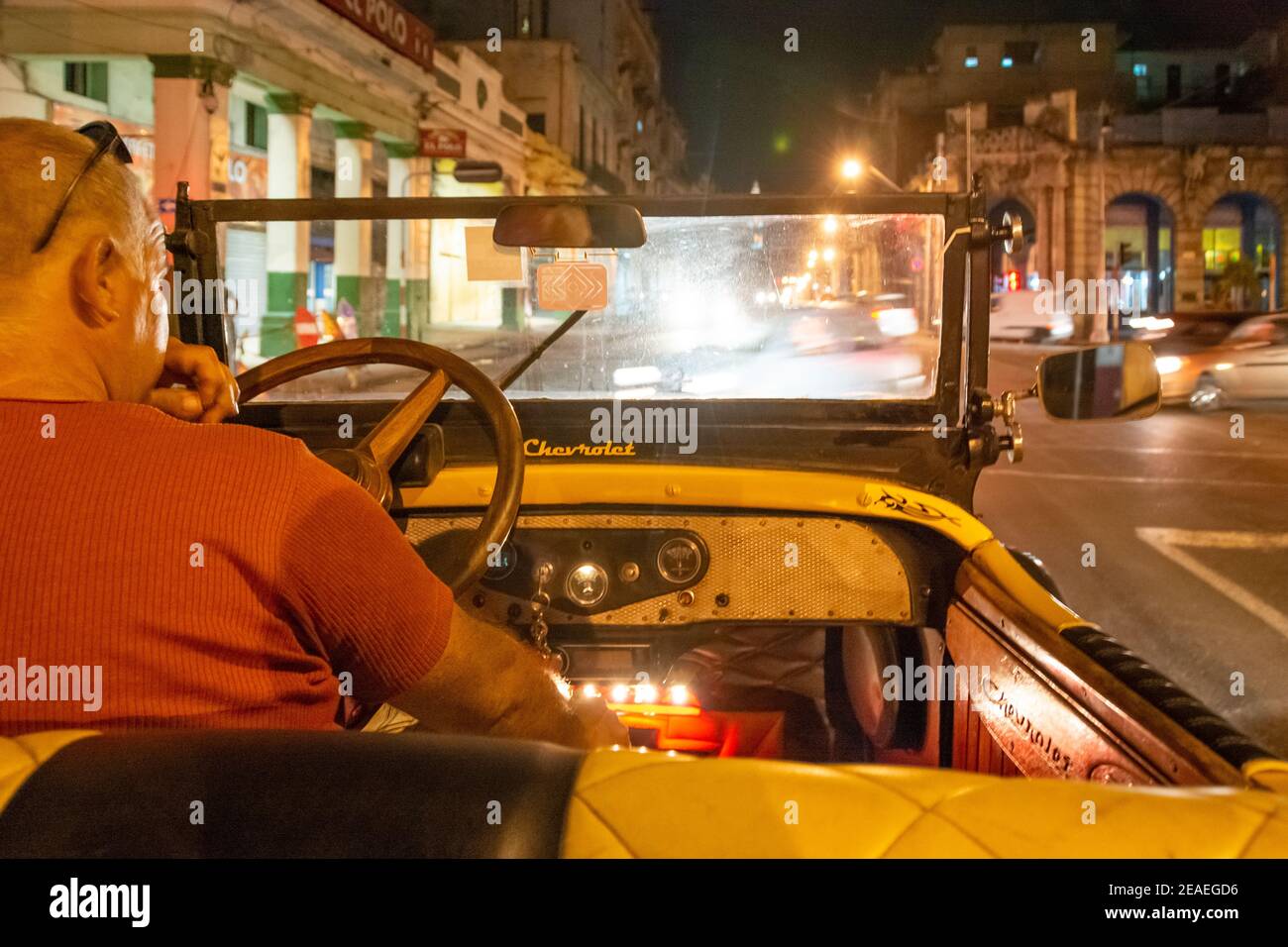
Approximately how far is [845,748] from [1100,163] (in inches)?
1999

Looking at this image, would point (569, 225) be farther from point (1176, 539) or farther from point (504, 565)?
point (1176, 539)

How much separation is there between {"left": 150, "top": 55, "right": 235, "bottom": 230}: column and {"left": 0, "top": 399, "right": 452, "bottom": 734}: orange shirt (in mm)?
16561

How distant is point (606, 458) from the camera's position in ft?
9.78

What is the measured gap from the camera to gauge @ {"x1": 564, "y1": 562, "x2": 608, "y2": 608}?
2879 mm

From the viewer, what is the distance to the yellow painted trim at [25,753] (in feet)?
3.35

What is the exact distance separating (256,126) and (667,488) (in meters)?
21.2

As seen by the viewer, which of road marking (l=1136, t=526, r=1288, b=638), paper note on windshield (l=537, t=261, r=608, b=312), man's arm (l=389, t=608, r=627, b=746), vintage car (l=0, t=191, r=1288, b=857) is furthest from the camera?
road marking (l=1136, t=526, r=1288, b=638)

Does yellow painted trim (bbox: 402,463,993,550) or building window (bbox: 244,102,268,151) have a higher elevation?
building window (bbox: 244,102,268,151)

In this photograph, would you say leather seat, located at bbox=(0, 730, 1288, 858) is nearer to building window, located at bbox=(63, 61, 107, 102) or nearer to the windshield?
the windshield

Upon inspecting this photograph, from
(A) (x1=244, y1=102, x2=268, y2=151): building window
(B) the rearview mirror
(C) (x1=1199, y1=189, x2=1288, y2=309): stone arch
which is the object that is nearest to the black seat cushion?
(B) the rearview mirror

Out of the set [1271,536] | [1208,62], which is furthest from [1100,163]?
[1271,536]

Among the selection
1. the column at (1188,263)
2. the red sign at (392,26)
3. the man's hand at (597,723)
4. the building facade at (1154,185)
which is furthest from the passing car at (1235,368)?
the column at (1188,263)
